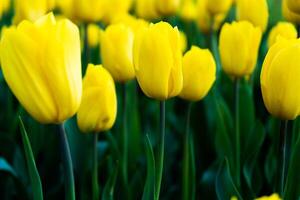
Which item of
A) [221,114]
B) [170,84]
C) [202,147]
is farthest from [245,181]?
[170,84]

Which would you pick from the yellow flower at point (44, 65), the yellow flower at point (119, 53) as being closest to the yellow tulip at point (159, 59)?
the yellow flower at point (44, 65)

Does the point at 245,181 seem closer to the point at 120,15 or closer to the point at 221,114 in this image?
the point at 221,114

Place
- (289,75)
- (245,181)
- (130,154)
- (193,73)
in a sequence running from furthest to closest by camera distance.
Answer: (130,154) < (245,181) < (193,73) < (289,75)

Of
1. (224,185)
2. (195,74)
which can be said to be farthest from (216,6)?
(224,185)

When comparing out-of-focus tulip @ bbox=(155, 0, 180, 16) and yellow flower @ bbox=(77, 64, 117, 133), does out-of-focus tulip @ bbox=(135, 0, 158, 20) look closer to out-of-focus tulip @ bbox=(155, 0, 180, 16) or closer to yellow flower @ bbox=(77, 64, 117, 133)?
out-of-focus tulip @ bbox=(155, 0, 180, 16)

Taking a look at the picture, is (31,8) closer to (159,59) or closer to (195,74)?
(195,74)

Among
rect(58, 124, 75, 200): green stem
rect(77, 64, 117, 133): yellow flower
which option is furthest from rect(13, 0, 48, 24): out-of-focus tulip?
rect(58, 124, 75, 200): green stem

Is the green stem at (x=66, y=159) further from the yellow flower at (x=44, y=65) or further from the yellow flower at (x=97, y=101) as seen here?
the yellow flower at (x=97, y=101)
